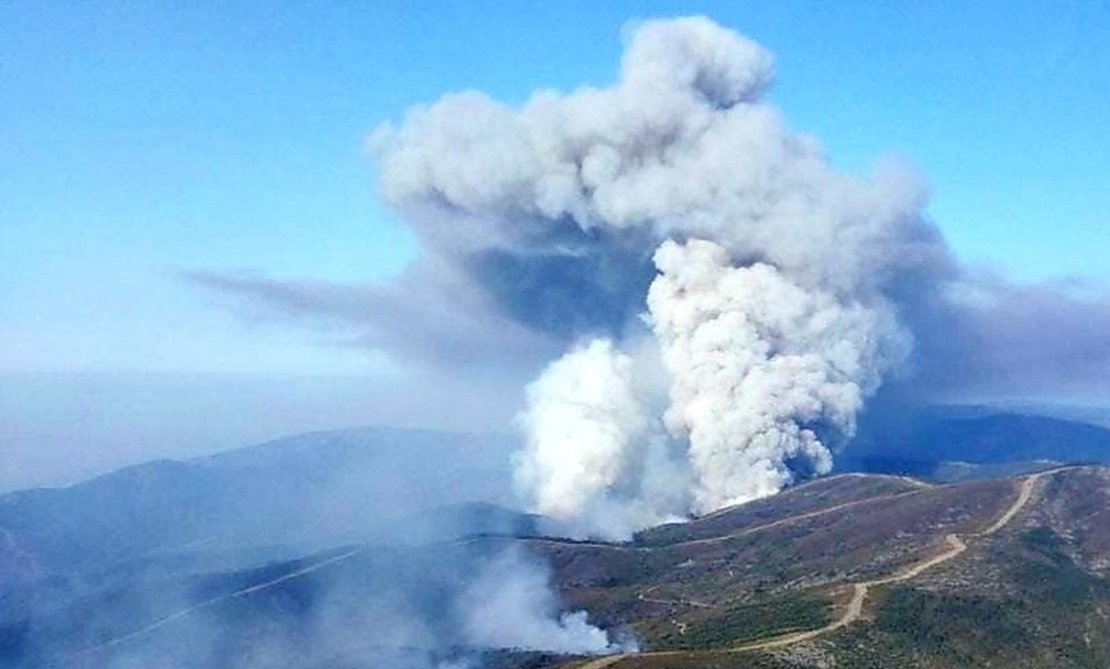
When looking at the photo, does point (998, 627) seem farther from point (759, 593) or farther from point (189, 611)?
point (189, 611)

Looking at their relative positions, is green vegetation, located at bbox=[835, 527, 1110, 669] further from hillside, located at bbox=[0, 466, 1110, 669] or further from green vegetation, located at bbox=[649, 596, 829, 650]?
green vegetation, located at bbox=[649, 596, 829, 650]

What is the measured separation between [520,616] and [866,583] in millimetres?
46143

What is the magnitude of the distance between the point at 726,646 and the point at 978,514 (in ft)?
204

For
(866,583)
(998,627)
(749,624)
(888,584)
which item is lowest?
(749,624)

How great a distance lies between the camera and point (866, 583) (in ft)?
437

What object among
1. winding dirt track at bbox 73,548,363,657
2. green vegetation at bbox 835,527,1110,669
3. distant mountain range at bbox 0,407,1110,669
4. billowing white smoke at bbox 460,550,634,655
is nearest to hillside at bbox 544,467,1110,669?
green vegetation at bbox 835,527,1110,669

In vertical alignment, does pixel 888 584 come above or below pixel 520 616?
above

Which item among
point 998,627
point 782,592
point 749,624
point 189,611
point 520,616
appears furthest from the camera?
point 189,611

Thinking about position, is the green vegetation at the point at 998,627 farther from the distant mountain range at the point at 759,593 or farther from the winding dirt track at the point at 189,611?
the winding dirt track at the point at 189,611

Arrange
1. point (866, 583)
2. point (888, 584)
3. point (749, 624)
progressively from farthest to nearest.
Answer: point (866, 583) < point (888, 584) < point (749, 624)

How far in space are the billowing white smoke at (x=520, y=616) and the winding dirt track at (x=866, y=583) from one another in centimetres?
1809

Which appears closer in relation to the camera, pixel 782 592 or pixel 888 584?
pixel 888 584

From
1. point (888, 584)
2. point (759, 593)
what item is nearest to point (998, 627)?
point (888, 584)

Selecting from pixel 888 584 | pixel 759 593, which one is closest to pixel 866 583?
pixel 888 584
